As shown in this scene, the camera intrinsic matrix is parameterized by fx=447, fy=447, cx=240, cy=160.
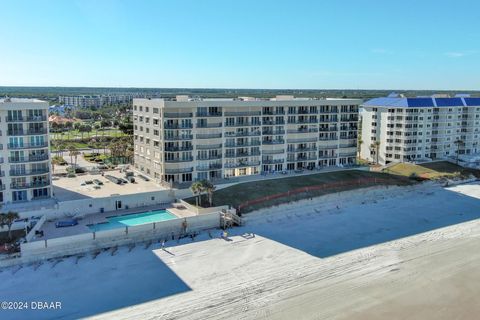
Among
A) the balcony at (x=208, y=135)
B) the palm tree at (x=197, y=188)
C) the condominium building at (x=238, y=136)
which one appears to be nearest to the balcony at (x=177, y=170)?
the condominium building at (x=238, y=136)

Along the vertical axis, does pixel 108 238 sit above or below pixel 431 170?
below

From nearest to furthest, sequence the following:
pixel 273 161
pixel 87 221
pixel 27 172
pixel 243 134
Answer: pixel 87 221 → pixel 27 172 → pixel 243 134 → pixel 273 161

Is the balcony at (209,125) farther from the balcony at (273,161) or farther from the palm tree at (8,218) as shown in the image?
the palm tree at (8,218)

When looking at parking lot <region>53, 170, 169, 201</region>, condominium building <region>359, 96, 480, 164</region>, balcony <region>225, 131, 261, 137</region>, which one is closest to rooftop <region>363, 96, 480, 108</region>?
condominium building <region>359, 96, 480, 164</region>

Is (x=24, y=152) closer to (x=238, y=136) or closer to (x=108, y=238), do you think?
(x=108, y=238)

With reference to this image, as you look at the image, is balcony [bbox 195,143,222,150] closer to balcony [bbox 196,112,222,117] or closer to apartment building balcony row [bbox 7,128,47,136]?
balcony [bbox 196,112,222,117]

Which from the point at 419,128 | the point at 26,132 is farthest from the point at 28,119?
the point at 419,128
